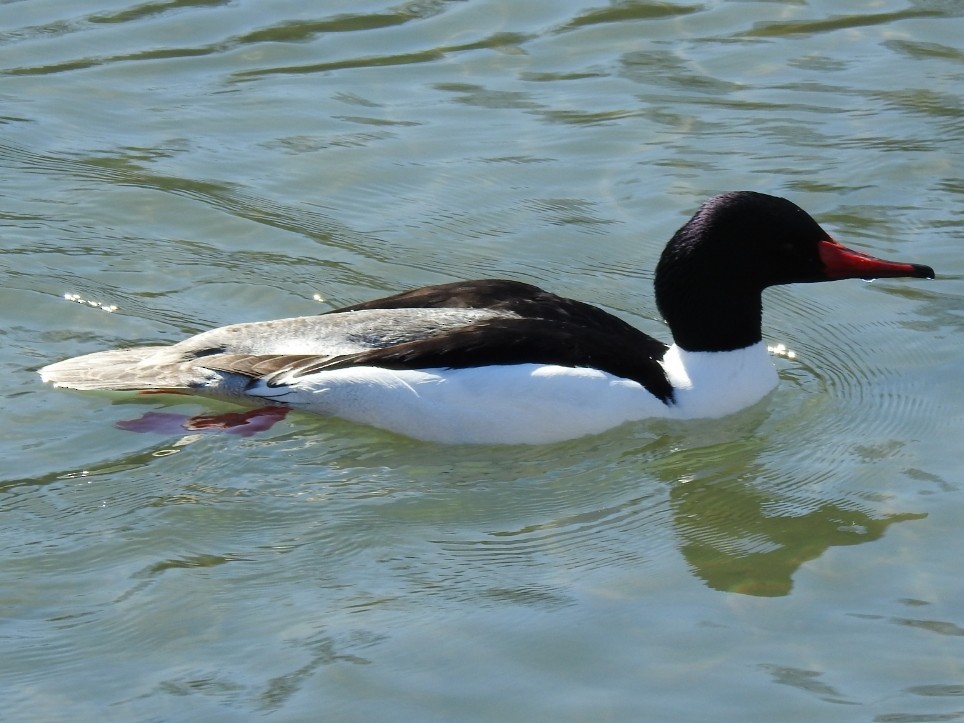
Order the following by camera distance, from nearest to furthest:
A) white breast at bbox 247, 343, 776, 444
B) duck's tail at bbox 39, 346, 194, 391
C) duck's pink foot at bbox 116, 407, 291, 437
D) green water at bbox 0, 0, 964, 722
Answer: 1. green water at bbox 0, 0, 964, 722
2. white breast at bbox 247, 343, 776, 444
3. duck's pink foot at bbox 116, 407, 291, 437
4. duck's tail at bbox 39, 346, 194, 391

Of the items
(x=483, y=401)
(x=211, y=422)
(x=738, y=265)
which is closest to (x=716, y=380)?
(x=738, y=265)

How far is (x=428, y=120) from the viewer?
1160 cm

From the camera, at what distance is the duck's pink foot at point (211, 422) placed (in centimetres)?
782

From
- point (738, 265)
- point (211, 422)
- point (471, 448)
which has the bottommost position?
point (471, 448)

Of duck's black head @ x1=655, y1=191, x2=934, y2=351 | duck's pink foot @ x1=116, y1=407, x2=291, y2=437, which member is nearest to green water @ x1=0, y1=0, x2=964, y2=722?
duck's pink foot @ x1=116, y1=407, x2=291, y2=437

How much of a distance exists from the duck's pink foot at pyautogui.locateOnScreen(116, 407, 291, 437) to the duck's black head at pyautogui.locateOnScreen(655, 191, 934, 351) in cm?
203

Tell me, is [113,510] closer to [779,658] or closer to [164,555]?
[164,555]

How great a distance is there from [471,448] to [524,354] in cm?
51

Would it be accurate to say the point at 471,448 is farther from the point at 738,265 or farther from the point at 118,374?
the point at 118,374

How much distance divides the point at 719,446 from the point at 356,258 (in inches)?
114

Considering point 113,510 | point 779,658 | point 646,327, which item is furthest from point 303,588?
point 646,327

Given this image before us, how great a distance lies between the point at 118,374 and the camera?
26.7 feet

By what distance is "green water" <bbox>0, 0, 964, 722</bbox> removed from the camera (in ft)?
19.1

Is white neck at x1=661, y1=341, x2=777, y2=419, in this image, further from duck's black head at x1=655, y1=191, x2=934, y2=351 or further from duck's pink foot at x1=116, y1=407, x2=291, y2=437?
duck's pink foot at x1=116, y1=407, x2=291, y2=437
